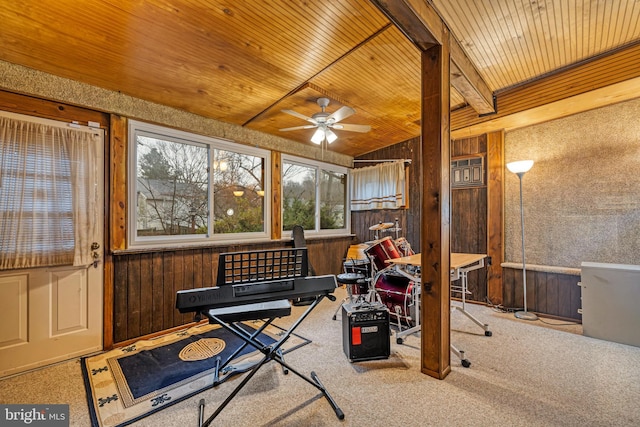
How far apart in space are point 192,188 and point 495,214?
3872 mm

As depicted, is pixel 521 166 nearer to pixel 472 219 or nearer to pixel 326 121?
pixel 472 219

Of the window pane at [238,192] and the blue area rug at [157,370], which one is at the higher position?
the window pane at [238,192]

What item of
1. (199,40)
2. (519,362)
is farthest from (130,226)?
(519,362)

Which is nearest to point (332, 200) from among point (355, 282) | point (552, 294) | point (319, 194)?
point (319, 194)

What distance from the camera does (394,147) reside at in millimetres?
4859

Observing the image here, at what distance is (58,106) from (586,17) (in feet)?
13.8

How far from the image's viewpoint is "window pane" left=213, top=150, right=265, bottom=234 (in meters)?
3.49

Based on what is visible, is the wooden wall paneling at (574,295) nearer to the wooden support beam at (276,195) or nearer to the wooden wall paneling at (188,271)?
the wooden support beam at (276,195)

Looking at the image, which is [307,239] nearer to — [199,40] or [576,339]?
[199,40]

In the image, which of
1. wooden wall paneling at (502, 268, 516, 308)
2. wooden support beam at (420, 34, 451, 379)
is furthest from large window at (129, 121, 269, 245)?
wooden wall paneling at (502, 268, 516, 308)

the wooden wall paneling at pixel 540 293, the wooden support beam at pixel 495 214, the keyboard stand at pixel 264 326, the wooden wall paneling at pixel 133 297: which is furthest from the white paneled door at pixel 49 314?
the wooden wall paneling at pixel 540 293

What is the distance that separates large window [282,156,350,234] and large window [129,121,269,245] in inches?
18.8

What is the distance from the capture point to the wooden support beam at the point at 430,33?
1.77 metres

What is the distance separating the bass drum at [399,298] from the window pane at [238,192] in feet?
6.06
